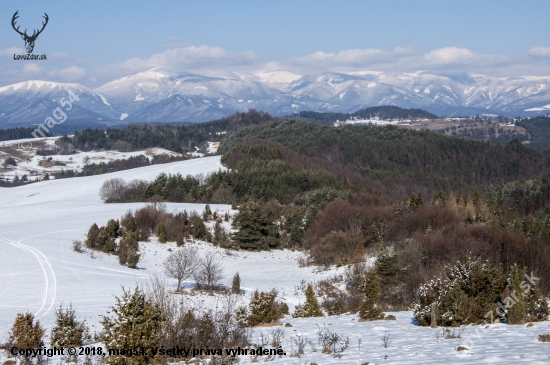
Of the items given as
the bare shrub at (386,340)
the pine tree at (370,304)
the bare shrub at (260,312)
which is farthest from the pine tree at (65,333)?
the pine tree at (370,304)

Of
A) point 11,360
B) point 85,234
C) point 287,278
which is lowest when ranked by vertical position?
point 287,278

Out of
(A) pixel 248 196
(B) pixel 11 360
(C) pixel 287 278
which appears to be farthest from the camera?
(A) pixel 248 196

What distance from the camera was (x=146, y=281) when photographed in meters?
28.5

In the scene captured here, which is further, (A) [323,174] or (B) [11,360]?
(A) [323,174]

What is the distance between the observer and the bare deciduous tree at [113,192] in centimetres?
7531

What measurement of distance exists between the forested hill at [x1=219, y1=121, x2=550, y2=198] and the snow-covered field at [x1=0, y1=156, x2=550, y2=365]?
90.6 meters

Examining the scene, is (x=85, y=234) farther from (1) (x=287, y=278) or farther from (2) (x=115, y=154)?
(2) (x=115, y=154)

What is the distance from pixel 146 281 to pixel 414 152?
153830mm

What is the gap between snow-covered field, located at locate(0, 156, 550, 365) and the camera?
10758 millimetres

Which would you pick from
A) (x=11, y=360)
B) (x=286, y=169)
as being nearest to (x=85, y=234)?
(x=11, y=360)

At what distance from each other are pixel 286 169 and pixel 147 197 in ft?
88.0

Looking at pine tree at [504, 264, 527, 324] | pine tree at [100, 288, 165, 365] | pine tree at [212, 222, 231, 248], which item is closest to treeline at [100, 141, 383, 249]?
pine tree at [212, 222, 231, 248]

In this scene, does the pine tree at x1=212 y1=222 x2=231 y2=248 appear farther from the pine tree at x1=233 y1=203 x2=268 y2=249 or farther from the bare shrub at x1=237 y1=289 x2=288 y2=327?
the bare shrub at x1=237 y1=289 x2=288 y2=327

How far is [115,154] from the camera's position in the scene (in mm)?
173000
